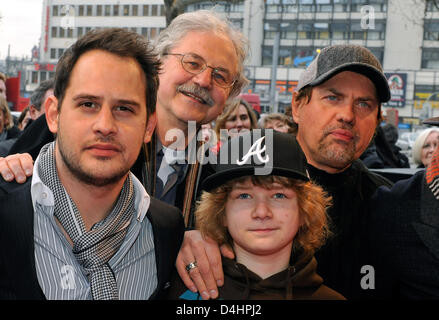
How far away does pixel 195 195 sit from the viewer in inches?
124

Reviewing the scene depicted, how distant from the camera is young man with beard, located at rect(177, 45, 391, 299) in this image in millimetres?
2660

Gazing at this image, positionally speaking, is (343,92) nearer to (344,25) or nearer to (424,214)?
(424,214)

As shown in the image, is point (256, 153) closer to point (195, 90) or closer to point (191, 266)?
point (191, 266)

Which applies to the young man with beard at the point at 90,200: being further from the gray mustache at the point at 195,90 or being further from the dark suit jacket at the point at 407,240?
Answer: the dark suit jacket at the point at 407,240

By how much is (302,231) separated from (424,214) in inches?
23.3

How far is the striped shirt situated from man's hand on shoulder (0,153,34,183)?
5 cm

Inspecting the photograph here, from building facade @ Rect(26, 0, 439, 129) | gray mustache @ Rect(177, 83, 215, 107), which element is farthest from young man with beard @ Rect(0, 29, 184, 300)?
building facade @ Rect(26, 0, 439, 129)

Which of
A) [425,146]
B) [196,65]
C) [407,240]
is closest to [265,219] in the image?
[407,240]

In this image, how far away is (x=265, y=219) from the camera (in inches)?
94.1

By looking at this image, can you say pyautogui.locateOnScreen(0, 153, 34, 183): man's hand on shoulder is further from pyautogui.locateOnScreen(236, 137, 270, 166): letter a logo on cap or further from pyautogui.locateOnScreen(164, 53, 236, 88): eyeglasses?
pyautogui.locateOnScreen(164, 53, 236, 88): eyeglasses

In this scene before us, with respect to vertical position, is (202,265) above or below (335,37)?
below

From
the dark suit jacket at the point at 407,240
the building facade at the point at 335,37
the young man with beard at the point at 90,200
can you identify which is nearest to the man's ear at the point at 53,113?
the young man with beard at the point at 90,200

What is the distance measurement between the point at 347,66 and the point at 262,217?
110 centimetres
